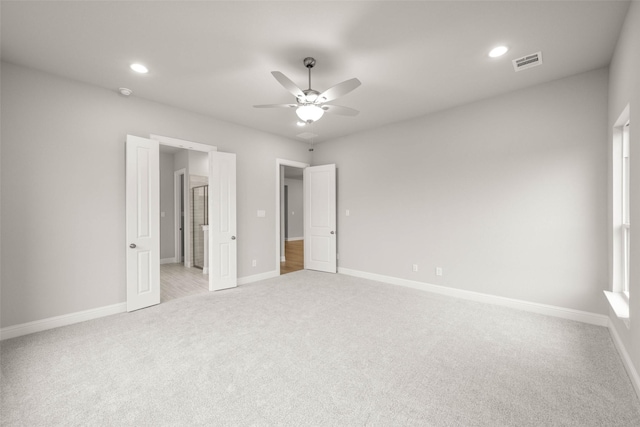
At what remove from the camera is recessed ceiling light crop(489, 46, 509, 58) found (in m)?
2.56

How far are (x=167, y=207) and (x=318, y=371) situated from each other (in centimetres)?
635

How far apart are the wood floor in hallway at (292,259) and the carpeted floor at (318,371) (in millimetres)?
2595

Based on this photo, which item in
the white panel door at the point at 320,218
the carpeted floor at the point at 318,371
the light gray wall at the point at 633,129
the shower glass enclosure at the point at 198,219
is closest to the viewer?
the carpeted floor at the point at 318,371

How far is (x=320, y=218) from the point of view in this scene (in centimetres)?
574

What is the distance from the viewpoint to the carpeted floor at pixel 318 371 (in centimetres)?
169

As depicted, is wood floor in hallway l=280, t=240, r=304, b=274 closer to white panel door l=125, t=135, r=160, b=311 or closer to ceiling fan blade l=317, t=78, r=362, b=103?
white panel door l=125, t=135, r=160, b=311

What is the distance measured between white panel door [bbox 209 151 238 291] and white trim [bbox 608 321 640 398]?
4500mm

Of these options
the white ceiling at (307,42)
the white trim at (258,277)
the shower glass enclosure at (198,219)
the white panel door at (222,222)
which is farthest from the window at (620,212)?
the shower glass enclosure at (198,219)

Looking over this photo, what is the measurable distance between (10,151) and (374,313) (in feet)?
14.3

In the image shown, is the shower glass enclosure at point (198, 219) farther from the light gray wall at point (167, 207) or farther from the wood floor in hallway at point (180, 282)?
the light gray wall at point (167, 207)

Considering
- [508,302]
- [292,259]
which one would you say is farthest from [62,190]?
[508,302]

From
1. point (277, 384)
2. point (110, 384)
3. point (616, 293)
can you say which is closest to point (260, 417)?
point (277, 384)

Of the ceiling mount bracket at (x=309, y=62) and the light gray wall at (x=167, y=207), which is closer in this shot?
the ceiling mount bracket at (x=309, y=62)

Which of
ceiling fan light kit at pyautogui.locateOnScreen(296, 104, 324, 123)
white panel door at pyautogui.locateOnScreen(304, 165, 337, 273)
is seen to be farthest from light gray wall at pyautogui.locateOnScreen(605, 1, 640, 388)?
white panel door at pyautogui.locateOnScreen(304, 165, 337, 273)
